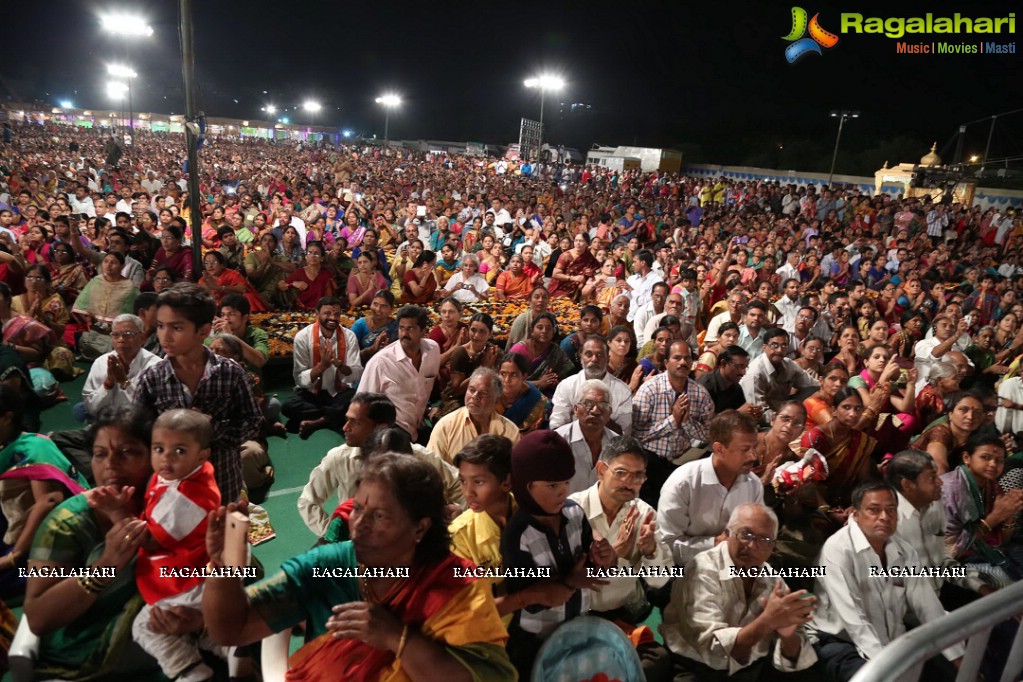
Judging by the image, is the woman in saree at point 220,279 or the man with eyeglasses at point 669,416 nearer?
the man with eyeglasses at point 669,416

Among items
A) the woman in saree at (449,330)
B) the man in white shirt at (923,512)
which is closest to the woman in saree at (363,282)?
the woman in saree at (449,330)

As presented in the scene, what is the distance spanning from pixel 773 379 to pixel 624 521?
2.97m

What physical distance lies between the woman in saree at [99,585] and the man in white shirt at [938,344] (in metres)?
5.79

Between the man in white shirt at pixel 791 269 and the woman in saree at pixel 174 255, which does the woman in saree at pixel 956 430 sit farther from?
the woman in saree at pixel 174 255

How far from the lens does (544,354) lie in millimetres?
5215

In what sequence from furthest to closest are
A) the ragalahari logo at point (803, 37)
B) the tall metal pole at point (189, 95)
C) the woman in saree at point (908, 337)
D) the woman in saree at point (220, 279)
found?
the ragalahari logo at point (803, 37)
the woman in saree at point (908, 337)
the woman in saree at point (220, 279)
the tall metal pole at point (189, 95)

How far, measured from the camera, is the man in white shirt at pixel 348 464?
2928mm

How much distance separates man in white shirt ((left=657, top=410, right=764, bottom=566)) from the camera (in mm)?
3006

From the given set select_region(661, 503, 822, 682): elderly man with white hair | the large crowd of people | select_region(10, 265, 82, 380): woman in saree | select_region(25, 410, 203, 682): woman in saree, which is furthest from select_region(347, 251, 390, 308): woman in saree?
select_region(661, 503, 822, 682): elderly man with white hair

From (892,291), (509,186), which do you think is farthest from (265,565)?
(509,186)

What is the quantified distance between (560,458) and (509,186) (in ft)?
59.6

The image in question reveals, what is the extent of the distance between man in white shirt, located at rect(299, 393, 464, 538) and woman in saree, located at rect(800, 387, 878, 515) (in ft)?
7.51

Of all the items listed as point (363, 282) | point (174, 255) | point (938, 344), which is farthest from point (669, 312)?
point (174, 255)

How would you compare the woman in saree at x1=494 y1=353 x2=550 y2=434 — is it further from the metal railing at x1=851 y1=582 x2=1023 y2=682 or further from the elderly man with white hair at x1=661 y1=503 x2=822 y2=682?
the metal railing at x1=851 y1=582 x2=1023 y2=682
